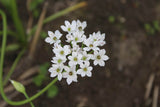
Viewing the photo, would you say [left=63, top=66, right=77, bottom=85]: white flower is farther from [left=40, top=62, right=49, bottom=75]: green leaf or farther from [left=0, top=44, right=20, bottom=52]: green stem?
[left=0, top=44, right=20, bottom=52]: green stem

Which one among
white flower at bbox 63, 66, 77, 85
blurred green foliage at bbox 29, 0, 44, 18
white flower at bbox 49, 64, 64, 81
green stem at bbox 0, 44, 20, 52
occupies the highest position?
blurred green foliage at bbox 29, 0, 44, 18

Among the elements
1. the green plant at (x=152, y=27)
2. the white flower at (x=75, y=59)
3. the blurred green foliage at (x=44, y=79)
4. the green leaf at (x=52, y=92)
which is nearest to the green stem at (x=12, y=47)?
the blurred green foliage at (x=44, y=79)

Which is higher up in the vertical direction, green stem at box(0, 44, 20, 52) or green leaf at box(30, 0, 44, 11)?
green leaf at box(30, 0, 44, 11)

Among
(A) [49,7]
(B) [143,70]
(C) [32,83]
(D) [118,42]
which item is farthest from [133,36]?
(C) [32,83]

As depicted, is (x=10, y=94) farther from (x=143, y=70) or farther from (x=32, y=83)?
(x=143, y=70)

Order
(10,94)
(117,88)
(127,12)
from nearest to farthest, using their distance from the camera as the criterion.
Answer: (10,94) < (117,88) < (127,12)

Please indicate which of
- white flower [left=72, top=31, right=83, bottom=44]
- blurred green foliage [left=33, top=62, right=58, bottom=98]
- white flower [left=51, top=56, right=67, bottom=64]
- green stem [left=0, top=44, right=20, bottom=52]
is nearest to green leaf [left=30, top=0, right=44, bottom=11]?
green stem [left=0, top=44, right=20, bottom=52]

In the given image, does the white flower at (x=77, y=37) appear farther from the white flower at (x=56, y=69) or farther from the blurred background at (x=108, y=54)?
the blurred background at (x=108, y=54)

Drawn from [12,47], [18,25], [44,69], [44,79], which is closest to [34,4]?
[18,25]
